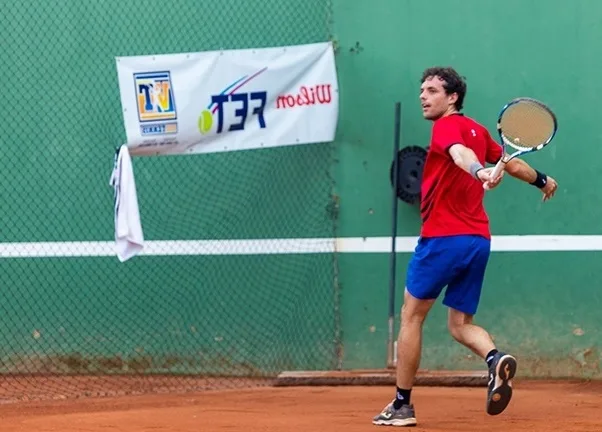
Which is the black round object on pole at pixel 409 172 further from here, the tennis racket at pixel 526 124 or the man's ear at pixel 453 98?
the tennis racket at pixel 526 124

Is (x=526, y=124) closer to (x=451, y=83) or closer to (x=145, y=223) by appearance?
(x=451, y=83)

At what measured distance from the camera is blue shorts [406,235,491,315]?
6.47 m

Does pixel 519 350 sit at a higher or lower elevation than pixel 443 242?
lower

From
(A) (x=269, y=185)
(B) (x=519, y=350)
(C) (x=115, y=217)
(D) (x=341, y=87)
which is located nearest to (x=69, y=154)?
(C) (x=115, y=217)

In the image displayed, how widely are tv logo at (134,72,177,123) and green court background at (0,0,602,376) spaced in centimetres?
48

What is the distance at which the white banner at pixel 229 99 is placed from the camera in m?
8.58

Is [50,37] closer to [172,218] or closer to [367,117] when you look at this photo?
[172,218]

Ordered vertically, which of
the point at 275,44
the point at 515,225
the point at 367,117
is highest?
the point at 275,44

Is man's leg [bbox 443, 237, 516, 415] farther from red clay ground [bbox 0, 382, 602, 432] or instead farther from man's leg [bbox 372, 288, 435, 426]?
red clay ground [bbox 0, 382, 602, 432]

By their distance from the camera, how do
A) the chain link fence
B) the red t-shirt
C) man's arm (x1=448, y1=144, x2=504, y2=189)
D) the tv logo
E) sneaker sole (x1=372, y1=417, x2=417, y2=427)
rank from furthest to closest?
the chain link fence
the tv logo
sneaker sole (x1=372, y1=417, x2=417, y2=427)
the red t-shirt
man's arm (x1=448, y1=144, x2=504, y2=189)

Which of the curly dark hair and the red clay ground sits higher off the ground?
the curly dark hair

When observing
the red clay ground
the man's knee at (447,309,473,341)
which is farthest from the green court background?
the man's knee at (447,309,473,341)

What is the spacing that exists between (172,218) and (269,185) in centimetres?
78

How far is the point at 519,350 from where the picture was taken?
894 cm
